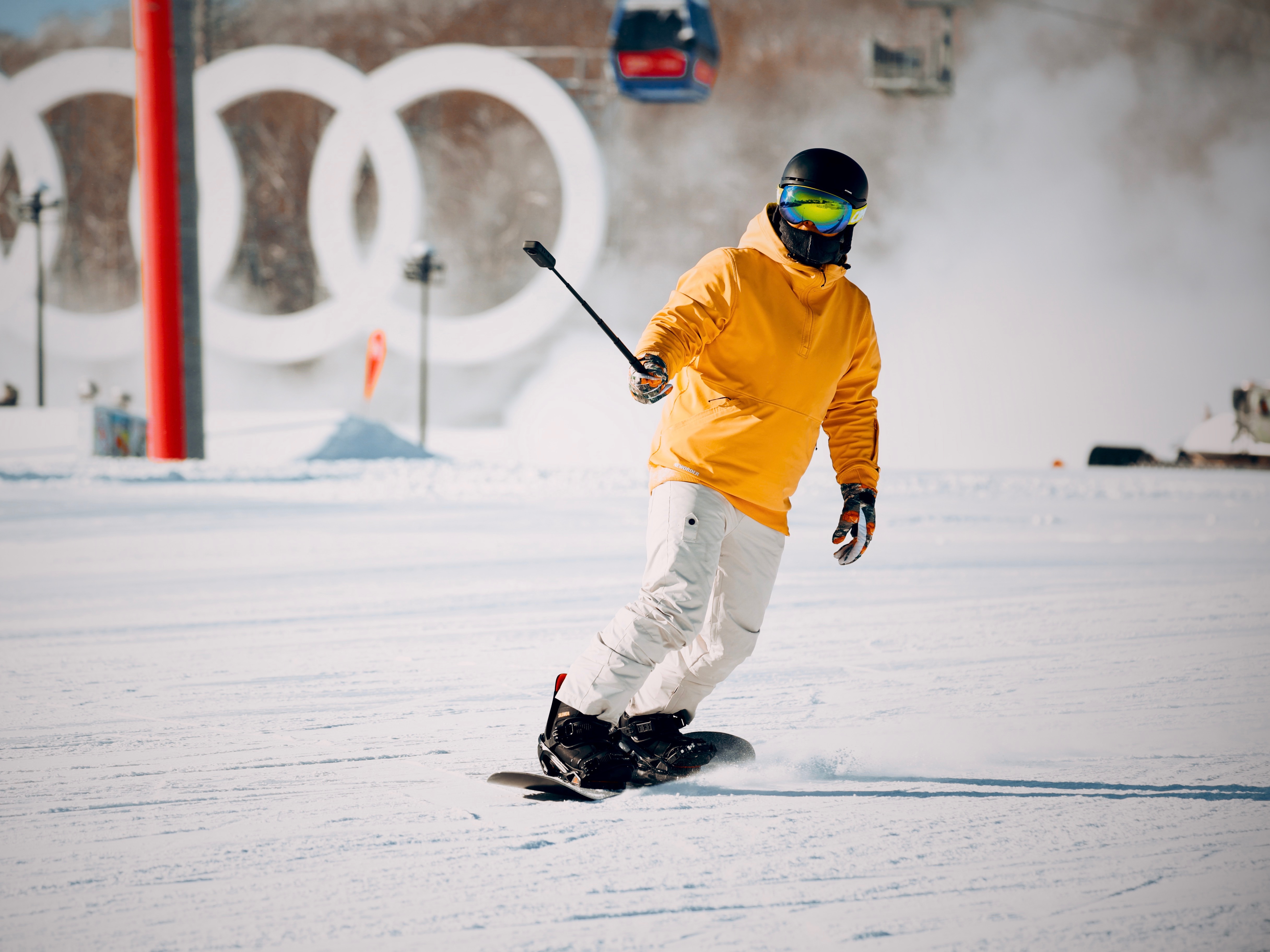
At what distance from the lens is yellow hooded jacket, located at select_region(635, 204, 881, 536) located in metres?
1.83

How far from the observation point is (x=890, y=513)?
20.6 feet

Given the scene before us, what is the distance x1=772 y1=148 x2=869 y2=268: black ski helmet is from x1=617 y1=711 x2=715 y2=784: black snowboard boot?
3.19 ft

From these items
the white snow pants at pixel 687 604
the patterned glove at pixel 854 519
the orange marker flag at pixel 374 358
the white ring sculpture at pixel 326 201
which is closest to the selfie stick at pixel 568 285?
the white snow pants at pixel 687 604

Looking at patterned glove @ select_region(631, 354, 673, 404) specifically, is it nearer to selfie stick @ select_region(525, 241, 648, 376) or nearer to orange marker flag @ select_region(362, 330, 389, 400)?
selfie stick @ select_region(525, 241, 648, 376)

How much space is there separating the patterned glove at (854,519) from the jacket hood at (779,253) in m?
0.44

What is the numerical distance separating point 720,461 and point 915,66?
11.5m

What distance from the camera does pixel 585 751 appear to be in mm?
1812

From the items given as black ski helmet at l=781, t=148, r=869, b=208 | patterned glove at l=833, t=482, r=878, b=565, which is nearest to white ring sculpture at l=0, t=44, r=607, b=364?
patterned glove at l=833, t=482, r=878, b=565

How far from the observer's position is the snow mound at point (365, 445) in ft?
28.3

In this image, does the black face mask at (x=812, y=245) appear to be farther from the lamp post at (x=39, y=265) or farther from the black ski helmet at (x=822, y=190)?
the lamp post at (x=39, y=265)

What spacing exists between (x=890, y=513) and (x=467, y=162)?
8.24 metres

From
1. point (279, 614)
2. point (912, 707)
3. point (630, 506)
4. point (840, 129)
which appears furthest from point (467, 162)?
point (912, 707)

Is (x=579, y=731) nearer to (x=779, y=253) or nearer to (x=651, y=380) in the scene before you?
(x=651, y=380)

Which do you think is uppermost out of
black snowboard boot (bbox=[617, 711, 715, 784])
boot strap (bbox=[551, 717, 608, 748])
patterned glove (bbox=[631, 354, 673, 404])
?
patterned glove (bbox=[631, 354, 673, 404])
